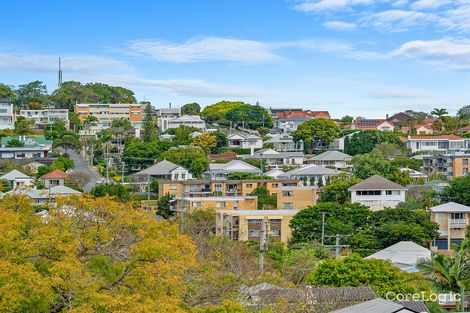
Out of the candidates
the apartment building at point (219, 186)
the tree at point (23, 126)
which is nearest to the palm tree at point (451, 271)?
the apartment building at point (219, 186)

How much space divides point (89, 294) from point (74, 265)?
0.58 m

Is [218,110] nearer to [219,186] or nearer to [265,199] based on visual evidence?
[219,186]

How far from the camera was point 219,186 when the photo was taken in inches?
1802

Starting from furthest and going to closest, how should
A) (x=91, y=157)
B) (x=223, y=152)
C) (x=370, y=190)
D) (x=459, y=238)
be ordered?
(x=223, y=152), (x=91, y=157), (x=370, y=190), (x=459, y=238)

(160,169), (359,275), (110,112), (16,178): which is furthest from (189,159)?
(359,275)

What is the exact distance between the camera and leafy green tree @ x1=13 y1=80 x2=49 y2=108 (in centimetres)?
8294

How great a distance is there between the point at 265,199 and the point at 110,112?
4106cm

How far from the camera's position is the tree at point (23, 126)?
222 feet

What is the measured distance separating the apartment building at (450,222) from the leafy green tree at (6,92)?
51659 millimetres

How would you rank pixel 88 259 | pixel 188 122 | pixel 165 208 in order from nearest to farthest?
pixel 88 259
pixel 165 208
pixel 188 122

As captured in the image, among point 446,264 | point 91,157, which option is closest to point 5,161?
point 91,157

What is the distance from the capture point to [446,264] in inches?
739

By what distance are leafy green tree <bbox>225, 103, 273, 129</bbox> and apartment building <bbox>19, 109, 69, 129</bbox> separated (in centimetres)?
1763

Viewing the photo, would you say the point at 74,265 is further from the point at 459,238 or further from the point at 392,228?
the point at 459,238
